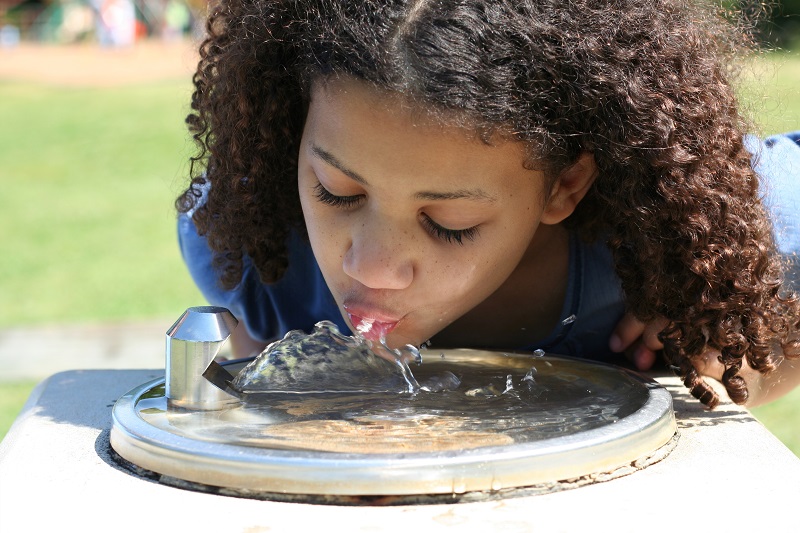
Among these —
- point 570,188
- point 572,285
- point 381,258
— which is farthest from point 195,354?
point 572,285

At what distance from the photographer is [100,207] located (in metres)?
5.45

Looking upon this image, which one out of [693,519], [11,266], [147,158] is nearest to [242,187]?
[693,519]

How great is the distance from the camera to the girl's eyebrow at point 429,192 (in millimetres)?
1028

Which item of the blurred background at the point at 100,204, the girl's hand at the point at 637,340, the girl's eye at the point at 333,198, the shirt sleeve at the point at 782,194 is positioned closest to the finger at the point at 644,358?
the girl's hand at the point at 637,340

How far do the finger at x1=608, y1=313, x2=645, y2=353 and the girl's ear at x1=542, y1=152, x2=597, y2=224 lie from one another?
180 millimetres

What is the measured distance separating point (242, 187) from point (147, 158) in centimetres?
585

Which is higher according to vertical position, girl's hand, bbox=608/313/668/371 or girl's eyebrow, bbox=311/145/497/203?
girl's eyebrow, bbox=311/145/497/203

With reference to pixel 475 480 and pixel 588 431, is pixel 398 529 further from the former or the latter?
pixel 588 431

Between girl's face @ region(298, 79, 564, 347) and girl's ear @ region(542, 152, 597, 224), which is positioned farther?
girl's ear @ region(542, 152, 597, 224)

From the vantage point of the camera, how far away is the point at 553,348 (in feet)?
4.60

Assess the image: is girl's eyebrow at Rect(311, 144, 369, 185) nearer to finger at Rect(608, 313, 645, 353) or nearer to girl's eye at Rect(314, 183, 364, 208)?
girl's eye at Rect(314, 183, 364, 208)

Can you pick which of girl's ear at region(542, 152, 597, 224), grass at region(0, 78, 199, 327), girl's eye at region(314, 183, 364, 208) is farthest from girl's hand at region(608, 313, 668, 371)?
grass at region(0, 78, 199, 327)

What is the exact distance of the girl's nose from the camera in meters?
1.05

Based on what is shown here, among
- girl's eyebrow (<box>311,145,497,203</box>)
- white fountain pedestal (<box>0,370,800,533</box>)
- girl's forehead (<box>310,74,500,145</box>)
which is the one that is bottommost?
white fountain pedestal (<box>0,370,800,533</box>)
